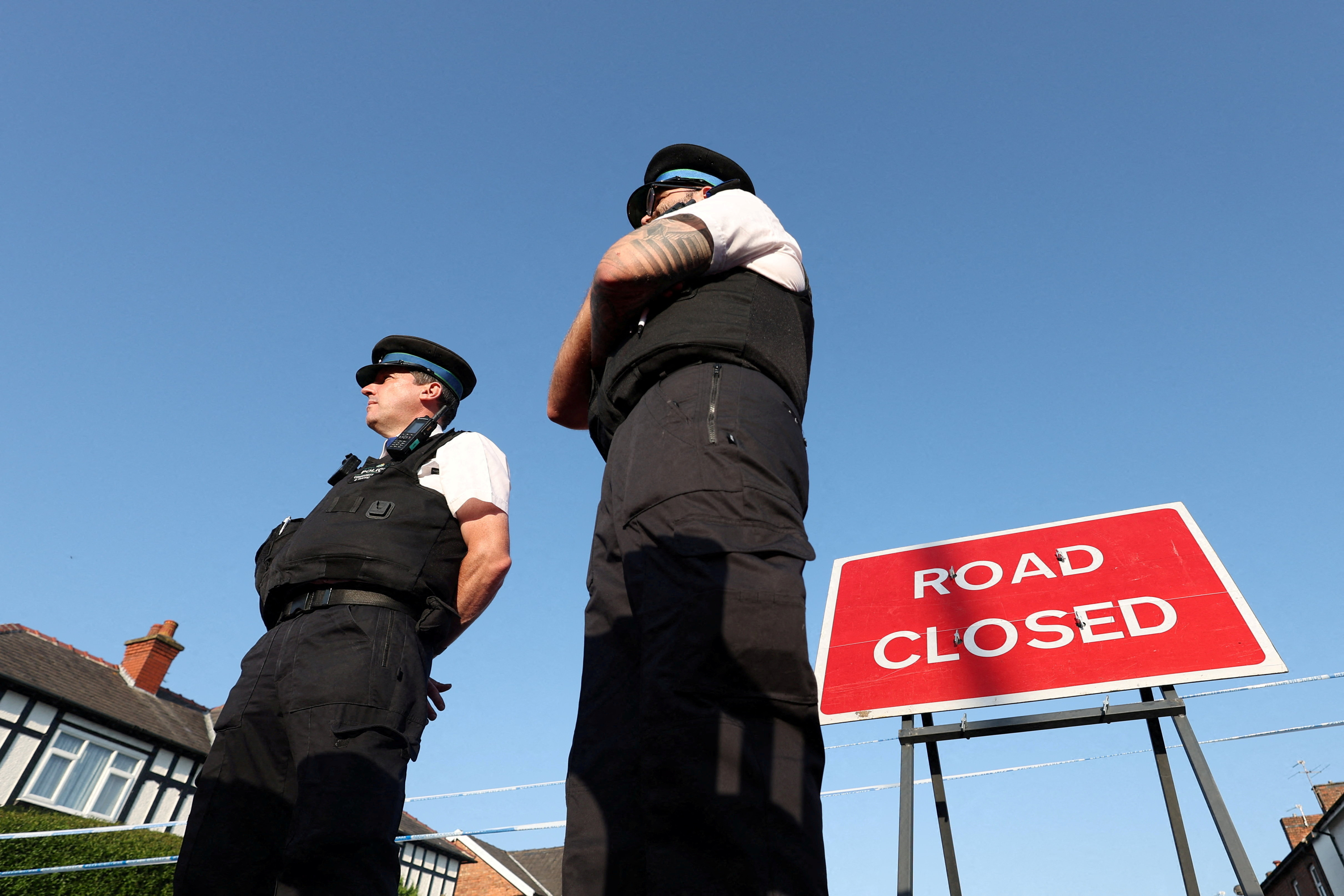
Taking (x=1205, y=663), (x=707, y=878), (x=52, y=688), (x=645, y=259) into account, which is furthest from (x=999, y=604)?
(x=52, y=688)

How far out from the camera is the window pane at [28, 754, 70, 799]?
17.4 meters

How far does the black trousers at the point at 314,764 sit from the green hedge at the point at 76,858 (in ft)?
44.1

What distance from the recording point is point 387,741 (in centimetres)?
229

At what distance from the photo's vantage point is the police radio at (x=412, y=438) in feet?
9.93

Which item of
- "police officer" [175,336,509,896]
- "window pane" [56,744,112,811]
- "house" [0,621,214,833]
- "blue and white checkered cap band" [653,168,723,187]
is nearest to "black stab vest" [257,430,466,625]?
"police officer" [175,336,509,896]

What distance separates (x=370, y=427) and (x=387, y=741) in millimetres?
1529

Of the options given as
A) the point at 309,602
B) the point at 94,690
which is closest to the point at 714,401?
the point at 309,602

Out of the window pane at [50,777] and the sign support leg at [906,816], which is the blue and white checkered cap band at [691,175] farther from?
the window pane at [50,777]

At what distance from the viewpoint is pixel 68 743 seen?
18.4 meters

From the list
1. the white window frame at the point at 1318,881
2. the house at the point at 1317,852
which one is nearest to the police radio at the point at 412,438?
the house at the point at 1317,852

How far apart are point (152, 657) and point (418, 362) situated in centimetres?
2456

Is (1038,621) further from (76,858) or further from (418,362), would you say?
(76,858)

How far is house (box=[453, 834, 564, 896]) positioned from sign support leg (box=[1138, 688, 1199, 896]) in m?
24.2

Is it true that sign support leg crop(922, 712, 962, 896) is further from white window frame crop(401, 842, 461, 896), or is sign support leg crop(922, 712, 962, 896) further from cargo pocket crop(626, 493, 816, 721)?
white window frame crop(401, 842, 461, 896)
